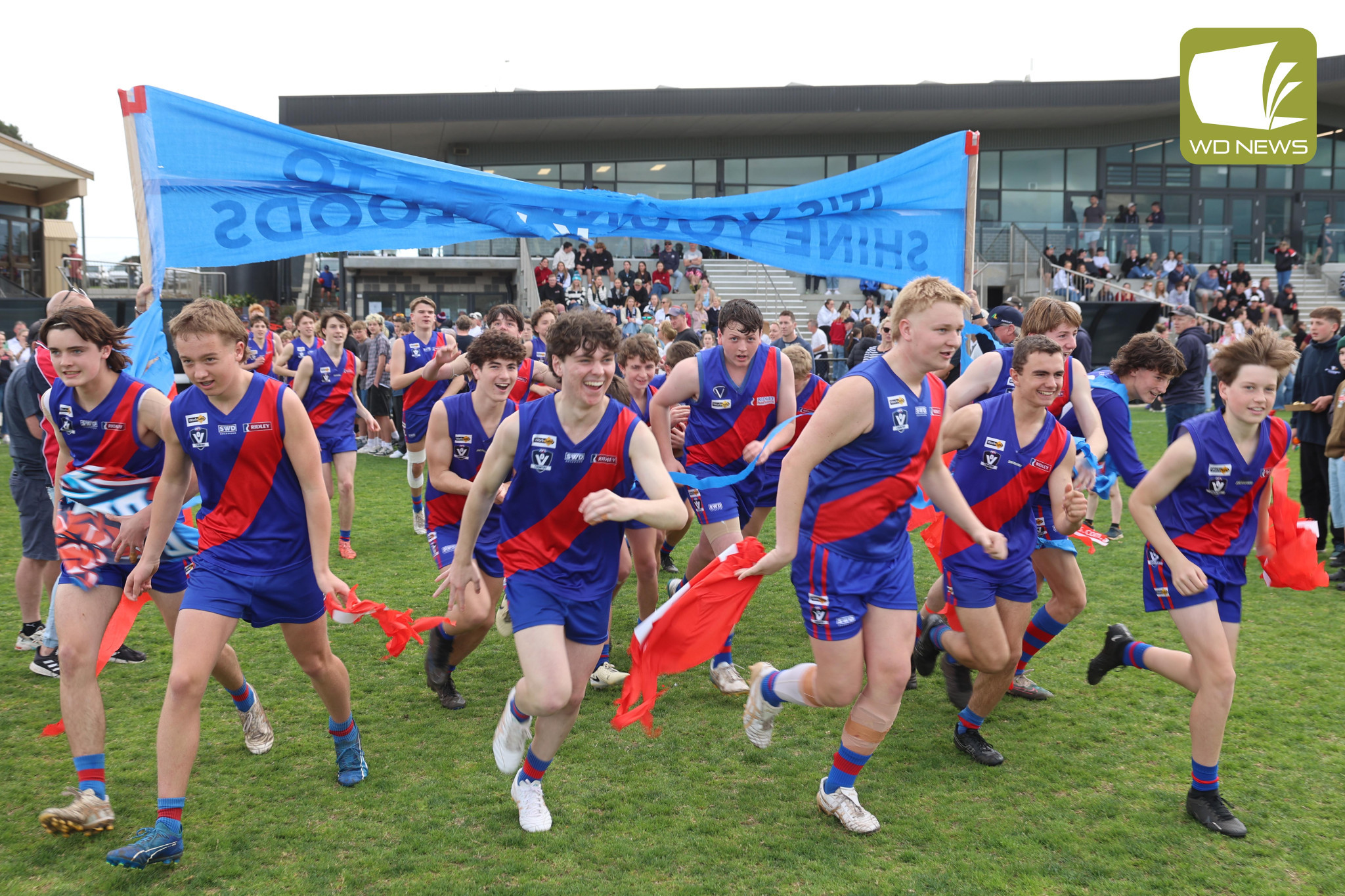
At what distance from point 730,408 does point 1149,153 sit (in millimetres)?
33520

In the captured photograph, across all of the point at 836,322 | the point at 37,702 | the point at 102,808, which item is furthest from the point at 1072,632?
the point at 836,322

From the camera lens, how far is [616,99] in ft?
98.9

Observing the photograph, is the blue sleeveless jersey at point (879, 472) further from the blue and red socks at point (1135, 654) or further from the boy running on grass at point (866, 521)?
the blue and red socks at point (1135, 654)

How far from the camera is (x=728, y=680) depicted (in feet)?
18.4

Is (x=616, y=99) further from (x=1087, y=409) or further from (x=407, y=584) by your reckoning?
(x=1087, y=409)

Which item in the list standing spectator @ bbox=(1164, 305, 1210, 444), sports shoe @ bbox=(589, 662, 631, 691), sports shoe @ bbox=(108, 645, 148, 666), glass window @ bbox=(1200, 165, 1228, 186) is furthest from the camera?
glass window @ bbox=(1200, 165, 1228, 186)

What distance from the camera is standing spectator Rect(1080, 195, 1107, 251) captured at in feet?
87.4

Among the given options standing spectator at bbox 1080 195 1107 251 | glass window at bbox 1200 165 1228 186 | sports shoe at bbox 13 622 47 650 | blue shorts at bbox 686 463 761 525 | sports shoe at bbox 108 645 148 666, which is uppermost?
glass window at bbox 1200 165 1228 186

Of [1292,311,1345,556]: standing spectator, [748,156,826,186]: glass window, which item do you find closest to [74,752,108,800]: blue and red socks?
[1292,311,1345,556]: standing spectator

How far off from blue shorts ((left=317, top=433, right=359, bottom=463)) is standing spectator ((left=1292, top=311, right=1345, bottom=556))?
330 inches

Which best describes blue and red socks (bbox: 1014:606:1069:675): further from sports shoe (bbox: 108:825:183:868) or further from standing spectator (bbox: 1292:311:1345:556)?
standing spectator (bbox: 1292:311:1345:556)

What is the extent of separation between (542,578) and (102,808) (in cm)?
202

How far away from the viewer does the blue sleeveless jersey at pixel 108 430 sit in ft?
13.8

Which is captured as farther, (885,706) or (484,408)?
(484,408)
